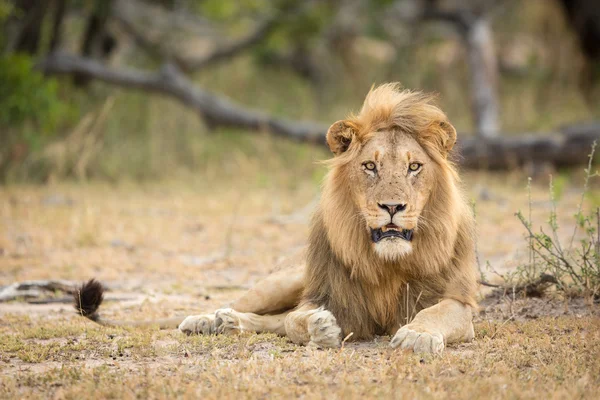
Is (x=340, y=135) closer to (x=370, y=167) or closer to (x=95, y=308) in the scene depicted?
(x=370, y=167)

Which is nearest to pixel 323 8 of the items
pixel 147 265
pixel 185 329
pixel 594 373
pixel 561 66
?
pixel 561 66

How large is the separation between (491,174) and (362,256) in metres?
7.87

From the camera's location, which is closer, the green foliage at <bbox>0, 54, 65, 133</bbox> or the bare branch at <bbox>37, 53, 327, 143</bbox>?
the green foliage at <bbox>0, 54, 65, 133</bbox>

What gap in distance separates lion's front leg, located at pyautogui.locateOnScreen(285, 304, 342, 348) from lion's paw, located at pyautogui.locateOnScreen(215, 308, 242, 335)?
1.27ft

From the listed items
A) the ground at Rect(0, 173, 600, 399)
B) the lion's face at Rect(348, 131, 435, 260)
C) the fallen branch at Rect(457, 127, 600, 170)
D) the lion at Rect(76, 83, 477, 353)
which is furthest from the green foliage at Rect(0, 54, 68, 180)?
the lion's face at Rect(348, 131, 435, 260)

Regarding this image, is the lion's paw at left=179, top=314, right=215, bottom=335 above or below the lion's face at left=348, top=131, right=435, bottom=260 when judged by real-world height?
below

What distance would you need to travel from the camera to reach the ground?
3.16m

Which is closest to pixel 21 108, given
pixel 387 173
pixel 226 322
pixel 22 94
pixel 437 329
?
pixel 22 94

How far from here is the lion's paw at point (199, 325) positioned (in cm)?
430

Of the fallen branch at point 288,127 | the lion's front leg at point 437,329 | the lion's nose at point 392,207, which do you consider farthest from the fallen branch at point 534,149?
the lion's nose at point 392,207

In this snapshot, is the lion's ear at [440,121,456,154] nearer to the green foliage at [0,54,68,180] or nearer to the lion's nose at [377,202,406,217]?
the lion's nose at [377,202,406,217]

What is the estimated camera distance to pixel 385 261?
3.84 metres

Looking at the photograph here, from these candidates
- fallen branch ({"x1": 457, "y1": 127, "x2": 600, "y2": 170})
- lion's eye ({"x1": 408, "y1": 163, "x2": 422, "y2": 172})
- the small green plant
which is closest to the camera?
lion's eye ({"x1": 408, "y1": 163, "x2": 422, "y2": 172})

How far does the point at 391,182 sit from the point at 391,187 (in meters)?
0.04
